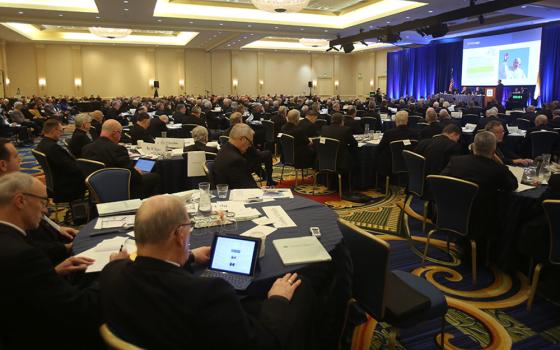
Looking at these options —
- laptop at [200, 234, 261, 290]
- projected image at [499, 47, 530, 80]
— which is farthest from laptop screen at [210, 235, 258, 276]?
projected image at [499, 47, 530, 80]

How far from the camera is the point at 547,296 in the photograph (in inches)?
136

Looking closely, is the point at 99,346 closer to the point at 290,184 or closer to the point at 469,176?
the point at 469,176

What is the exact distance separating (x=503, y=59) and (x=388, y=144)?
48.3ft

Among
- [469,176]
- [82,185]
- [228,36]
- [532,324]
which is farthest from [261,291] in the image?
[228,36]

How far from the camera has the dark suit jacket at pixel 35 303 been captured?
5.49 feet

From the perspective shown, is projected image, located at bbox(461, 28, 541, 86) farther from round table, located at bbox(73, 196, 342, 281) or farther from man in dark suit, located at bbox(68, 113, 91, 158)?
round table, located at bbox(73, 196, 342, 281)

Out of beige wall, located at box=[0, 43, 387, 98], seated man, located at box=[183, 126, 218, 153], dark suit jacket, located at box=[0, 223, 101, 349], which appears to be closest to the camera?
dark suit jacket, located at box=[0, 223, 101, 349]

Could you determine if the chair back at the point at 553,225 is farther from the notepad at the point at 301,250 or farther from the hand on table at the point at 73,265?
the hand on table at the point at 73,265

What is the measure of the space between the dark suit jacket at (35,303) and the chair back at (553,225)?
2906mm

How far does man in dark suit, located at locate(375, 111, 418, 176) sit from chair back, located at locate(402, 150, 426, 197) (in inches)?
52.8

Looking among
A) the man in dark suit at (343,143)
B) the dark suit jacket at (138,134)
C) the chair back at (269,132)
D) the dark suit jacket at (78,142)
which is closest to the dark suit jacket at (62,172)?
the dark suit jacket at (78,142)

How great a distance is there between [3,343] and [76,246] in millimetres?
770

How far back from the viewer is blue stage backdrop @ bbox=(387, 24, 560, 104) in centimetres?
1599

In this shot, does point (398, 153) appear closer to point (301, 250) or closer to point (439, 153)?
point (439, 153)
